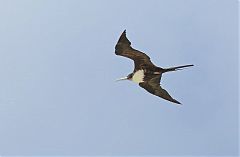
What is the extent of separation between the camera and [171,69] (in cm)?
3416

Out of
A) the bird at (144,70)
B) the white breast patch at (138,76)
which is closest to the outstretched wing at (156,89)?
the bird at (144,70)

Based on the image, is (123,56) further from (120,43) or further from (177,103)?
(177,103)

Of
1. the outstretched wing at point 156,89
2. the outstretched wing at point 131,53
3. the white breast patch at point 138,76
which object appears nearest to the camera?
the outstretched wing at point 131,53

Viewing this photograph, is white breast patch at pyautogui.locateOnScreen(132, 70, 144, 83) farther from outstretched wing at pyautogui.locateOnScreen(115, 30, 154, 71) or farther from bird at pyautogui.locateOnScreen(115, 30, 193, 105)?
outstretched wing at pyautogui.locateOnScreen(115, 30, 154, 71)

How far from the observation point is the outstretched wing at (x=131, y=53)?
34188 millimetres

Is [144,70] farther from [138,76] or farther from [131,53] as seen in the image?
[131,53]

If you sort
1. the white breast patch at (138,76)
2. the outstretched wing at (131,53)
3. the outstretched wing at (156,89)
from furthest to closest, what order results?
the outstretched wing at (156,89) → the white breast patch at (138,76) → the outstretched wing at (131,53)

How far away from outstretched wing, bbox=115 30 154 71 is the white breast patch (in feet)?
1.50

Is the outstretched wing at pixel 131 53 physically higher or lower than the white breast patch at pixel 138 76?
higher

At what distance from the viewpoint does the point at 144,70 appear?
116 feet

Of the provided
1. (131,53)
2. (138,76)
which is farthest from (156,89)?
(131,53)

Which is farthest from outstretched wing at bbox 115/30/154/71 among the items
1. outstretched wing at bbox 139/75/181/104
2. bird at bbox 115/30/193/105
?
outstretched wing at bbox 139/75/181/104

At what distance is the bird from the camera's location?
1350 inches

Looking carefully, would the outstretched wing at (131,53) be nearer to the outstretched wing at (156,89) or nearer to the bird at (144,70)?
the bird at (144,70)
